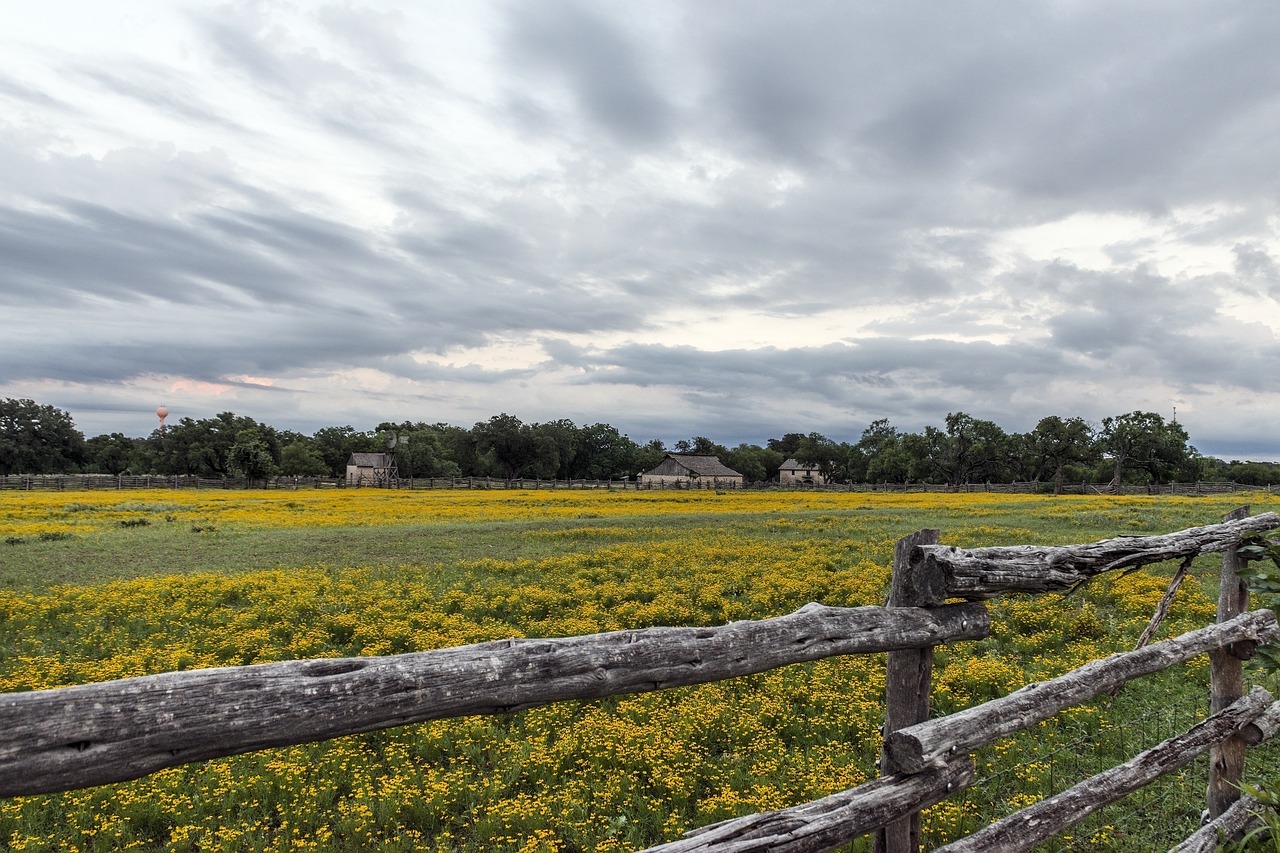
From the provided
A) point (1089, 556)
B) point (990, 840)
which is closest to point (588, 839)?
point (990, 840)

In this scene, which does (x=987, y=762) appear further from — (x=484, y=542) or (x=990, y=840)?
(x=484, y=542)

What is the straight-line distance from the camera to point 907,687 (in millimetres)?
3342

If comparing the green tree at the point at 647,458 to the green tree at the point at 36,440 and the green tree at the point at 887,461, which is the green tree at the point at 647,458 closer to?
the green tree at the point at 887,461

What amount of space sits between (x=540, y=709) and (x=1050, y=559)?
19.2 ft

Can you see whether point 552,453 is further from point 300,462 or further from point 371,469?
point 300,462

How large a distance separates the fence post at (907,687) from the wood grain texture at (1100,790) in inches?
6.9

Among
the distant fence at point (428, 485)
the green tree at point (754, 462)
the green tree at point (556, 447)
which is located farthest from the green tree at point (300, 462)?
the green tree at point (754, 462)

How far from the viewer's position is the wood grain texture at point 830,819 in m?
2.65

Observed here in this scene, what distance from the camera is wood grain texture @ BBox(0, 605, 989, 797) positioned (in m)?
1.78

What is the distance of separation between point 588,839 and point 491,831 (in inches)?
29.7

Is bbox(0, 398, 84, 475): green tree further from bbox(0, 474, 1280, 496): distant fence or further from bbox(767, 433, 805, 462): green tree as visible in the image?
bbox(767, 433, 805, 462): green tree

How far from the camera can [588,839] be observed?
5145mm

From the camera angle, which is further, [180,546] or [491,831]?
[180,546]

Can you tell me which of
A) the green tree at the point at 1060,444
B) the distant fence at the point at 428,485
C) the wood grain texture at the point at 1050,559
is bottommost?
the distant fence at the point at 428,485
